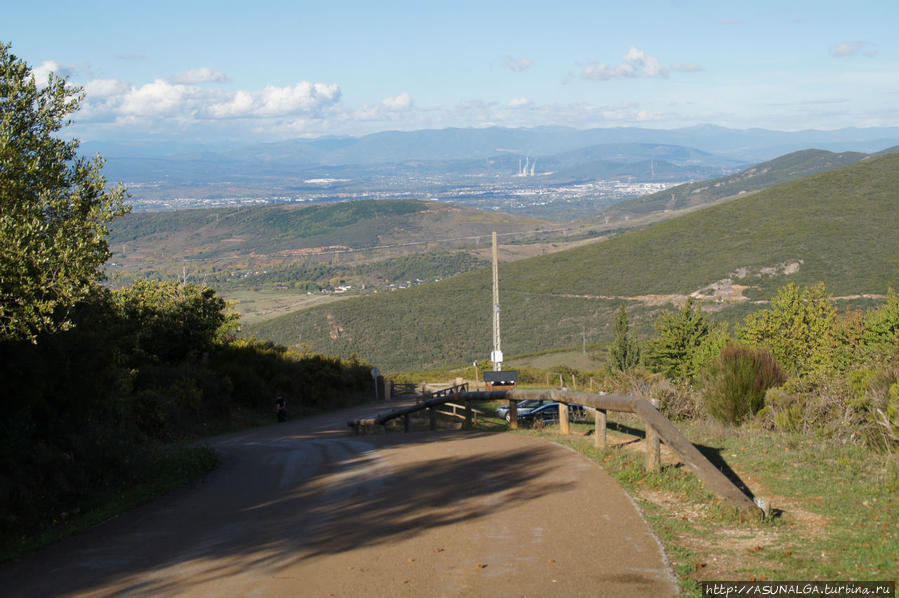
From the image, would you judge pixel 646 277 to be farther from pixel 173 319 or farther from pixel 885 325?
pixel 173 319

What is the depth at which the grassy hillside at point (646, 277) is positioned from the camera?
69.8 m

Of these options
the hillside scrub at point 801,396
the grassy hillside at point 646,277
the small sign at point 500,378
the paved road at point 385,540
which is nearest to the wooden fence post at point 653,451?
the paved road at point 385,540

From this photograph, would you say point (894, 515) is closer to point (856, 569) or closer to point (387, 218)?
point (856, 569)

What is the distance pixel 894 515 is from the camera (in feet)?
20.8

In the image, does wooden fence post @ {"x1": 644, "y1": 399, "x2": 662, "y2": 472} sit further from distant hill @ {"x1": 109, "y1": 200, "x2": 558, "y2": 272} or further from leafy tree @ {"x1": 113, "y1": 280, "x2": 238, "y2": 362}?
distant hill @ {"x1": 109, "y1": 200, "x2": 558, "y2": 272}

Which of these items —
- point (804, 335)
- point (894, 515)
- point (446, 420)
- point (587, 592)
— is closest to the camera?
point (587, 592)

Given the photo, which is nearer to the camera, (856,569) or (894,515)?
(856,569)

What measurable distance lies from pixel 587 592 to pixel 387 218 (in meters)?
181

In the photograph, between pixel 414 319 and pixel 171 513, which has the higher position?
pixel 171 513

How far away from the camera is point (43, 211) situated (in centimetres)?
1181

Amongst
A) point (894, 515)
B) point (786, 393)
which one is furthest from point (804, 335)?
point (894, 515)

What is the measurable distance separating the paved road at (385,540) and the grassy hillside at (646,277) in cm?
5958

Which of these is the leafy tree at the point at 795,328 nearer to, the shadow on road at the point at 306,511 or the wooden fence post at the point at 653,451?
the shadow on road at the point at 306,511

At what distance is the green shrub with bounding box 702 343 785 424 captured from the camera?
41.7 feet
